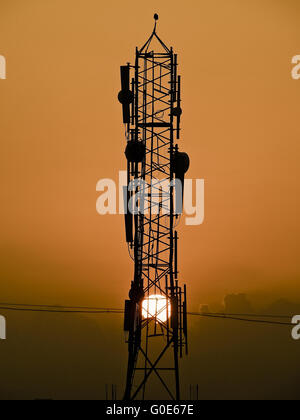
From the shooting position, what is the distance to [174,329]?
23.7m

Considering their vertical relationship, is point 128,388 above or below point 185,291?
below

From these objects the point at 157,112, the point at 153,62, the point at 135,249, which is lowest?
the point at 135,249

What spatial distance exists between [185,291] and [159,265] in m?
1.47

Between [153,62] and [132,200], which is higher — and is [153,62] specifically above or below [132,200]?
above

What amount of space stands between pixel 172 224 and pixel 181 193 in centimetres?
130

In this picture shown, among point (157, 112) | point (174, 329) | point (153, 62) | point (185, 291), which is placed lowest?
point (174, 329)

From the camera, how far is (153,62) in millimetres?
24125
